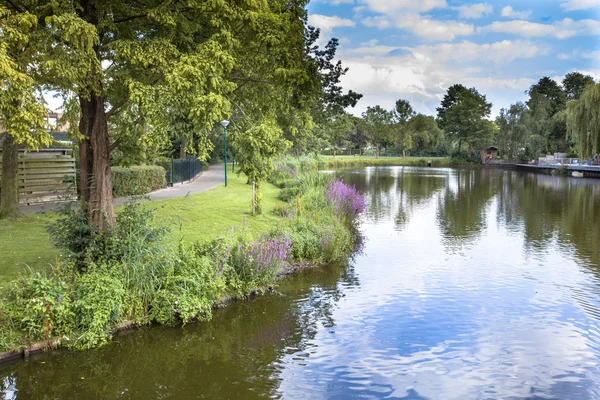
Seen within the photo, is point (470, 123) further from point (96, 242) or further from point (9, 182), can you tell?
point (96, 242)

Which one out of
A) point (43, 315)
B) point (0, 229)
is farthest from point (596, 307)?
point (0, 229)

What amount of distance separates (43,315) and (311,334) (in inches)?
192

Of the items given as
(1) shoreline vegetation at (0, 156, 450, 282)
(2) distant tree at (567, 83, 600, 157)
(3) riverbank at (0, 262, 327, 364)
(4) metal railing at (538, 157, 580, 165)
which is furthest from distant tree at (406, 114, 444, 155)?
(3) riverbank at (0, 262, 327, 364)

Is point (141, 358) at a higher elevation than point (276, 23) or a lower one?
lower

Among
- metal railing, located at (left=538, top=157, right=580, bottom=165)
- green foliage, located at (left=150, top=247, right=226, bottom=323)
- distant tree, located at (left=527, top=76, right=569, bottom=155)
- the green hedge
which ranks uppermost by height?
distant tree, located at (left=527, top=76, right=569, bottom=155)

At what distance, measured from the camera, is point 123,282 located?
9.06 meters

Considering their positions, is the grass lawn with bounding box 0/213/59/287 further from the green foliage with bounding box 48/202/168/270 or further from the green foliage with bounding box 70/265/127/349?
the green foliage with bounding box 70/265/127/349

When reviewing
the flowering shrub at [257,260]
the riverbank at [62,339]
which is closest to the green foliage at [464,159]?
the riverbank at [62,339]

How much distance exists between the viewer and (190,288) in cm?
959

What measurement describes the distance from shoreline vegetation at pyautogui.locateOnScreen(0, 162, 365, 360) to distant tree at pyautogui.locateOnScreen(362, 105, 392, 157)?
89407mm

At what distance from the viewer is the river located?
7.46 m

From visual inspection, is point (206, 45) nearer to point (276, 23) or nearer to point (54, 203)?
point (276, 23)

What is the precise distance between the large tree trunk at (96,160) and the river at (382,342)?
9.22 feet

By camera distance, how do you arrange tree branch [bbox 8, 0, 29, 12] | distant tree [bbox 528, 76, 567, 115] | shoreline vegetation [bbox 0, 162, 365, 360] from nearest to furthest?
shoreline vegetation [bbox 0, 162, 365, 360]
tree branch [bbox 8, 0, 29, 12]
distant tree [bbox 528, 76, 567, 115]
